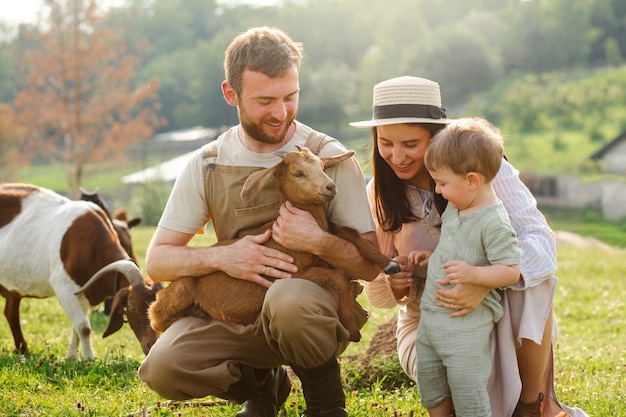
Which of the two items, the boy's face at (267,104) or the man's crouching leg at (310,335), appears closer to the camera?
the man's crouching leg at (310,335)

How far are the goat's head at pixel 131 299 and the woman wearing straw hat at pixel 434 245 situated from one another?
209 cm

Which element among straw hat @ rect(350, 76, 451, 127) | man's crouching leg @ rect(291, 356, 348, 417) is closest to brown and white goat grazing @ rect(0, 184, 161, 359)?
man's crouching leg @ rect(291, 356, 348, 417)

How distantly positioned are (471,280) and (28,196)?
425cm

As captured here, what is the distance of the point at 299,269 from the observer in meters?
3.89

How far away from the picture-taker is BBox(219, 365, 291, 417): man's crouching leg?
4.08m

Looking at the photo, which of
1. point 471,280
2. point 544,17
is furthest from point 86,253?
point 544,17

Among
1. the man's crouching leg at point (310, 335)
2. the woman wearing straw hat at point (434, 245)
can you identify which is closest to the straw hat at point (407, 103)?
the woman wearing straw hat at point (434, 245)

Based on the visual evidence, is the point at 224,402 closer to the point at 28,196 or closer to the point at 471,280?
the point at 471,280

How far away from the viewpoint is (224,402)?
454 centimetres

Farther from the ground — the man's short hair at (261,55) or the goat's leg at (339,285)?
the man's short hair at (261,55)

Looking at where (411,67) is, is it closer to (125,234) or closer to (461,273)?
(125,234)

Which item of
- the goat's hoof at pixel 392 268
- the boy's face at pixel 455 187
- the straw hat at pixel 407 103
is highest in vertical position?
the straw hat at pixel 407 103

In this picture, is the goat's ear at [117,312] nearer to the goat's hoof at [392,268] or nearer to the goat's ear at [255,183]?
the goat's ear at [255,183]

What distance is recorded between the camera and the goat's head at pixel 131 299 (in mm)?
5781
